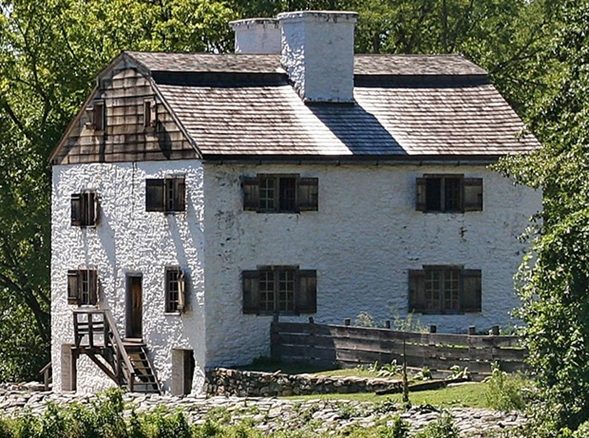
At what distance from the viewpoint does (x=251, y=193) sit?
162 feet

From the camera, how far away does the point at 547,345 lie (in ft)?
119

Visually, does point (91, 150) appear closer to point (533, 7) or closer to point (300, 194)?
point (300, 194)

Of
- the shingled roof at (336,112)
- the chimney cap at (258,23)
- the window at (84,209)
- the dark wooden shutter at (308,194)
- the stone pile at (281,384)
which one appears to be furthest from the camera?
the chimney cap at (258,23)

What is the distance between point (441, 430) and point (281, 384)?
10972mm

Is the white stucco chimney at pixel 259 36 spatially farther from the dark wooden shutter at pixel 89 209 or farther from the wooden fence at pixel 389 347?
the wooden fence at pixel 389 347

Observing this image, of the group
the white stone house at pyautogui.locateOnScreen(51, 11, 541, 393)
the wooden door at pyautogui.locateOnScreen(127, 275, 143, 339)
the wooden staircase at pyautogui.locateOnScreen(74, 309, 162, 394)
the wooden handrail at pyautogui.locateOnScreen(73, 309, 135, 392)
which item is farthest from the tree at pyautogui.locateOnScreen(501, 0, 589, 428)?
the wooden door at pyautogui.locateOnScreen(127, 275, 143, 339)

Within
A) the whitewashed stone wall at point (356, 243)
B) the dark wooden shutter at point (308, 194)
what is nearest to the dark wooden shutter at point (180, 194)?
the whitewashed stone wall at point (356, 243)

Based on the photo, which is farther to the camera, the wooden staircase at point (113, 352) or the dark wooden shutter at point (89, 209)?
the dark wooden shutter at point (89, 209)

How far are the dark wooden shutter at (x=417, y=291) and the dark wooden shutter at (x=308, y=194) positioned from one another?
282 centimetres

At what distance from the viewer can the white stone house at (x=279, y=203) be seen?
4931 cm

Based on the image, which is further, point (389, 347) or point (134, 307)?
point (134, 307)

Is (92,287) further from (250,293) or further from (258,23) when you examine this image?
(258,23)

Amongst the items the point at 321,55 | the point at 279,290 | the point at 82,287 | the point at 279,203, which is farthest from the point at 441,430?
the point at 82,287

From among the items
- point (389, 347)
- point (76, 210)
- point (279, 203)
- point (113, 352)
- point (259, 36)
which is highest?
point (259, 36)
